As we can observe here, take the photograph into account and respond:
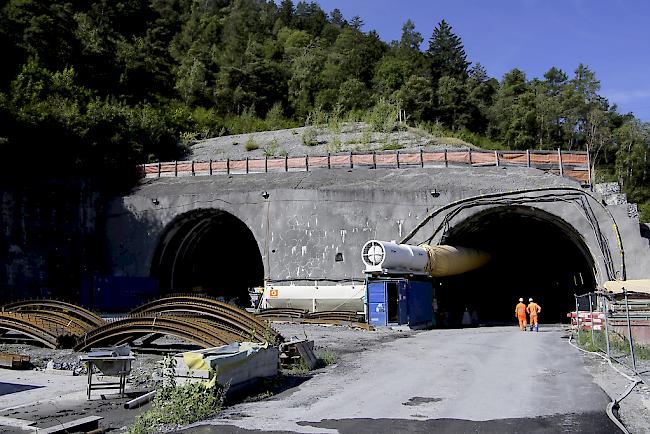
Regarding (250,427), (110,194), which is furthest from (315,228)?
(250,427)

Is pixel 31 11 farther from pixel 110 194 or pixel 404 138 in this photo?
pixel 404 138

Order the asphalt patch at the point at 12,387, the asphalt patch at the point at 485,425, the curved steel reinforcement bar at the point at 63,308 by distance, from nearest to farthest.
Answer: the asphalt patch at the point at 485,425 → the asphalt patch at the point at 12,387 → the curved steel reinforcement bar at the point at 63,308

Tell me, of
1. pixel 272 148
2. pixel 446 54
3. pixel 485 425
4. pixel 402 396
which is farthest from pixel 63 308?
pixel 446 54

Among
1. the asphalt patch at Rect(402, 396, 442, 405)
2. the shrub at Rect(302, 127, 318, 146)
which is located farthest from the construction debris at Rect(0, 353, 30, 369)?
the shrub at Rect(302, 127, 318, 146)

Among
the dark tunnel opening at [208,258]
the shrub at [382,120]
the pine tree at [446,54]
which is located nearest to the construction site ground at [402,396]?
the dark tunnel opening at [208,258]

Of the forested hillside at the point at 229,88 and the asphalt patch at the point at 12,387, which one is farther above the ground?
the forested hillside at the point at 229,88

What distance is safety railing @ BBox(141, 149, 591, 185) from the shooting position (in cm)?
2911

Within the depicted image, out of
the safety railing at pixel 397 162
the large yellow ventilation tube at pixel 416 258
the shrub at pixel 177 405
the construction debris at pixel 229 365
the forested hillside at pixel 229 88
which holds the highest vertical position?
the forested hillside at pixel 229 88

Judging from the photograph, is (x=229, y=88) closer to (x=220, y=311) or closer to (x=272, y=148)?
(x=272, y=148)

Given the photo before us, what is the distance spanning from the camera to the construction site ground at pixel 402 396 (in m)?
8.53

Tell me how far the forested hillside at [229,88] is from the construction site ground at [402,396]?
75.3 feet

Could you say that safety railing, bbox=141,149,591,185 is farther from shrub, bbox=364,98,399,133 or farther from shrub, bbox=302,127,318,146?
shrub, bbox=364,98,399,133

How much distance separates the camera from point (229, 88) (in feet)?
260

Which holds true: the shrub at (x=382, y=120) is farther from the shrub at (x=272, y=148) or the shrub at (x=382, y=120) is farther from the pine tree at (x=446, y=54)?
the pine tree at (x=446, y=54)
